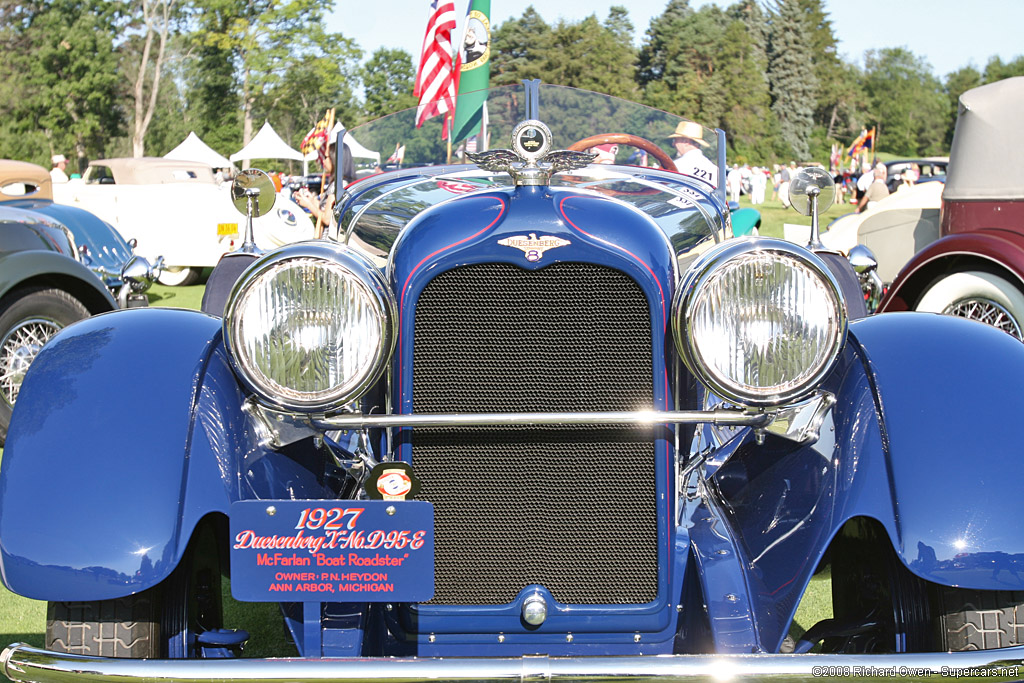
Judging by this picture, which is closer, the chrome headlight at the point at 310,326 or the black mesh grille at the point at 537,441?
the chrome headlight at the point at 310,326

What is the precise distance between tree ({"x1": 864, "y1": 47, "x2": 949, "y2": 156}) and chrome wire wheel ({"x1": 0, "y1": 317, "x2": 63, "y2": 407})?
79.0 meters

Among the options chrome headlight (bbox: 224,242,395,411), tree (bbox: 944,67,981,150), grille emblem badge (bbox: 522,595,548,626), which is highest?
tree (bbox: 944,67,981,150)

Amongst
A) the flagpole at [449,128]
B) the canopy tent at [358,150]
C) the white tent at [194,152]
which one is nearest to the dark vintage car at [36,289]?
the canopy tent at [358,150]

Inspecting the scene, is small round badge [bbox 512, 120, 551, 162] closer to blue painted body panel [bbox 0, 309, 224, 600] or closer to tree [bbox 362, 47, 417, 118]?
blue painted body panel [bbox 0, 309, 224, 600]

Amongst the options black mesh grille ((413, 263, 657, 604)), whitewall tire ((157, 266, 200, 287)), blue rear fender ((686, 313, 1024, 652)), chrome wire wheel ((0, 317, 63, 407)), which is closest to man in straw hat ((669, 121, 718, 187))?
blue rear fender ((686, 313, 1024, 652))

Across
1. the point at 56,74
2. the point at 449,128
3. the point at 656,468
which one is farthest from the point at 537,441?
the point at 56,74

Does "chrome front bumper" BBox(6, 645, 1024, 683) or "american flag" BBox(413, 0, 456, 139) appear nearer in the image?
"chrome front bumper" BBox(6, 645, 1024, 683)

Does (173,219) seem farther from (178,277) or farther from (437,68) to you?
(437,68)

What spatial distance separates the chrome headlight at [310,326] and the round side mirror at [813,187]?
1988 millimetres

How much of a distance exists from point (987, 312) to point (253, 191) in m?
5.05

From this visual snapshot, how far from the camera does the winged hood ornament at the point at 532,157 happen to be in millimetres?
2201

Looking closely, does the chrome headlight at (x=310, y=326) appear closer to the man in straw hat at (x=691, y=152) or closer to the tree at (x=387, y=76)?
the man in straw hat at (x=691, y=152)

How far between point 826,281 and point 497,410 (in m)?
0.74

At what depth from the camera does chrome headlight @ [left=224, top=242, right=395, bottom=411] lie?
1.89m
